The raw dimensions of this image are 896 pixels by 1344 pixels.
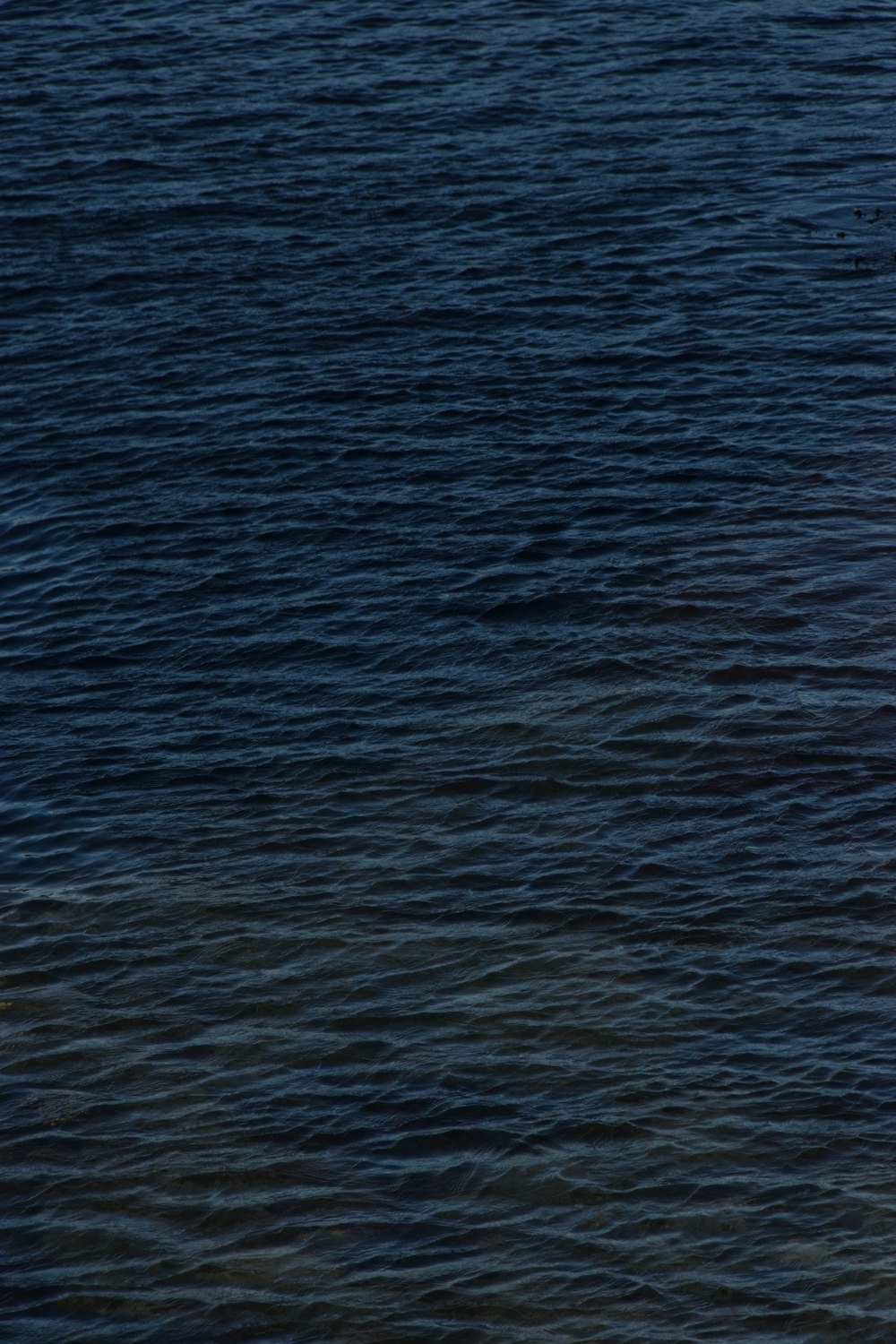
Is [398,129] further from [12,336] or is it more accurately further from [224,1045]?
[224,1045]

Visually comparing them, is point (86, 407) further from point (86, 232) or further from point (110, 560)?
point (86, 232)

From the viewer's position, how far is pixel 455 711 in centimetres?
2870

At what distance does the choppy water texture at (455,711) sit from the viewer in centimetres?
1934

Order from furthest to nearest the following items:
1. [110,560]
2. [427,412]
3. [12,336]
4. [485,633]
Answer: [12,336] < [427,412] < [110,560] < [485,633]

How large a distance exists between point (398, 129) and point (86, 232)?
34.3 ft

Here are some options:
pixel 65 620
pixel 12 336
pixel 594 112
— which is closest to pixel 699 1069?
pixel 65 620

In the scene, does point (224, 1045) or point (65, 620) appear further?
point (65, 620)

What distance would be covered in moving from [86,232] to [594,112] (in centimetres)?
1571

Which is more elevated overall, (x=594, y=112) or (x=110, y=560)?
(x=594, y=112)

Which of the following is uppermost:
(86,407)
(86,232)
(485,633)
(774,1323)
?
(86,232)

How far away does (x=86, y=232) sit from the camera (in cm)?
4725

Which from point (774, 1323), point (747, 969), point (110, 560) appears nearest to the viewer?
point (774, 1323)

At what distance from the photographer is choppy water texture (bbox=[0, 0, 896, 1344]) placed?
19.3 metres

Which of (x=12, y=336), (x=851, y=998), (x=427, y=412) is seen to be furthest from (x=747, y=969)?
(x=12, y=336)
